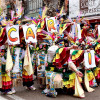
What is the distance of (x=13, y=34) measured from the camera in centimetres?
439

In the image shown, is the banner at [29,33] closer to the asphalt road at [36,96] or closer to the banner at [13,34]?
the banner at [13,34]

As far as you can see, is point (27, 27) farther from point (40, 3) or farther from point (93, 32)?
point (40, 3)

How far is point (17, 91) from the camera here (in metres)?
4.98

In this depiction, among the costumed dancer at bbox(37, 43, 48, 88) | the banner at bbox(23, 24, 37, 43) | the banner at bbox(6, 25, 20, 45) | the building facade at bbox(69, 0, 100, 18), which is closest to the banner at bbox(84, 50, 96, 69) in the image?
the costumed dancer at bbox(37, 43, 48, 88)

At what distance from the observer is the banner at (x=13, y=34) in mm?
4367

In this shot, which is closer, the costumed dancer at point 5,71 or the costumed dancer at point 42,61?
the costumed dancer at point 5,71

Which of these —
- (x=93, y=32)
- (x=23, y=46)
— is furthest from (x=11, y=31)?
(x=93, y=32)

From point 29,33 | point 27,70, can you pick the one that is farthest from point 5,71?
point 29,33

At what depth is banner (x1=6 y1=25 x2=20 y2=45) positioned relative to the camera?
437 centimetres

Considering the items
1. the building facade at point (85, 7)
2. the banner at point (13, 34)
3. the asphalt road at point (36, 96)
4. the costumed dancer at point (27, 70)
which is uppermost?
the building facade at point (85, 7)

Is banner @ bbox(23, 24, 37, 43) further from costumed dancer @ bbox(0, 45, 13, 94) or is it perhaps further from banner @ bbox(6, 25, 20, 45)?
costumed dancer @ bbox(0, 45, 13, 94)

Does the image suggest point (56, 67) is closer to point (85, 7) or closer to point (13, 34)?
point (13, 34)

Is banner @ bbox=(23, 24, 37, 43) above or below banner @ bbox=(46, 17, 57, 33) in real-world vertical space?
below

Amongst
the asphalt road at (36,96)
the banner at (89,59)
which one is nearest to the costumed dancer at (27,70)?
the asphalt road at (36,96)
